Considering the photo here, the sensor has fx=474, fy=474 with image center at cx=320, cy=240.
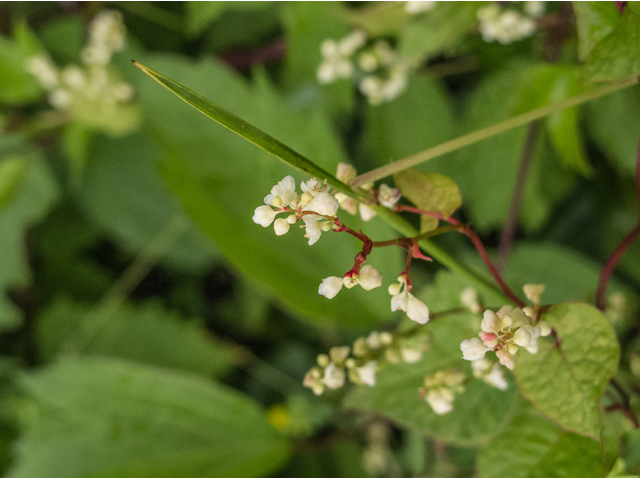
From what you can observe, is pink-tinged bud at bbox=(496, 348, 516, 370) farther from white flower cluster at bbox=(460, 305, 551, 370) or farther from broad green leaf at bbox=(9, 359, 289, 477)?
broad green leaf at bbox=(9, 359, 289, 477)

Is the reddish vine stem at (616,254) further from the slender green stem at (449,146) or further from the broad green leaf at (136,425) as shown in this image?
the broad green leaf at (136,425)

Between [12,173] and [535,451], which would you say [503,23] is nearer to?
[535,451]

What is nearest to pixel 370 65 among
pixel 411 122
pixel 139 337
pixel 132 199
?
pixel 411 122

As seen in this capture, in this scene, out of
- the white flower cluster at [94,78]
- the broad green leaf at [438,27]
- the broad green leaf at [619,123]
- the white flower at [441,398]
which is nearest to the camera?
the white flower at [441,398]

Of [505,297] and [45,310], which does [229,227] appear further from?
[45,310]

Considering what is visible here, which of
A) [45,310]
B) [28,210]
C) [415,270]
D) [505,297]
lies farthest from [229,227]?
[45,310]

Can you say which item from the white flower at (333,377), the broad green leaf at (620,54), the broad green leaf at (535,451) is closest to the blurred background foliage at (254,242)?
the broad green leaf at (535,451)

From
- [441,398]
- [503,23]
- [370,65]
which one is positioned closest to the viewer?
[441,398]
